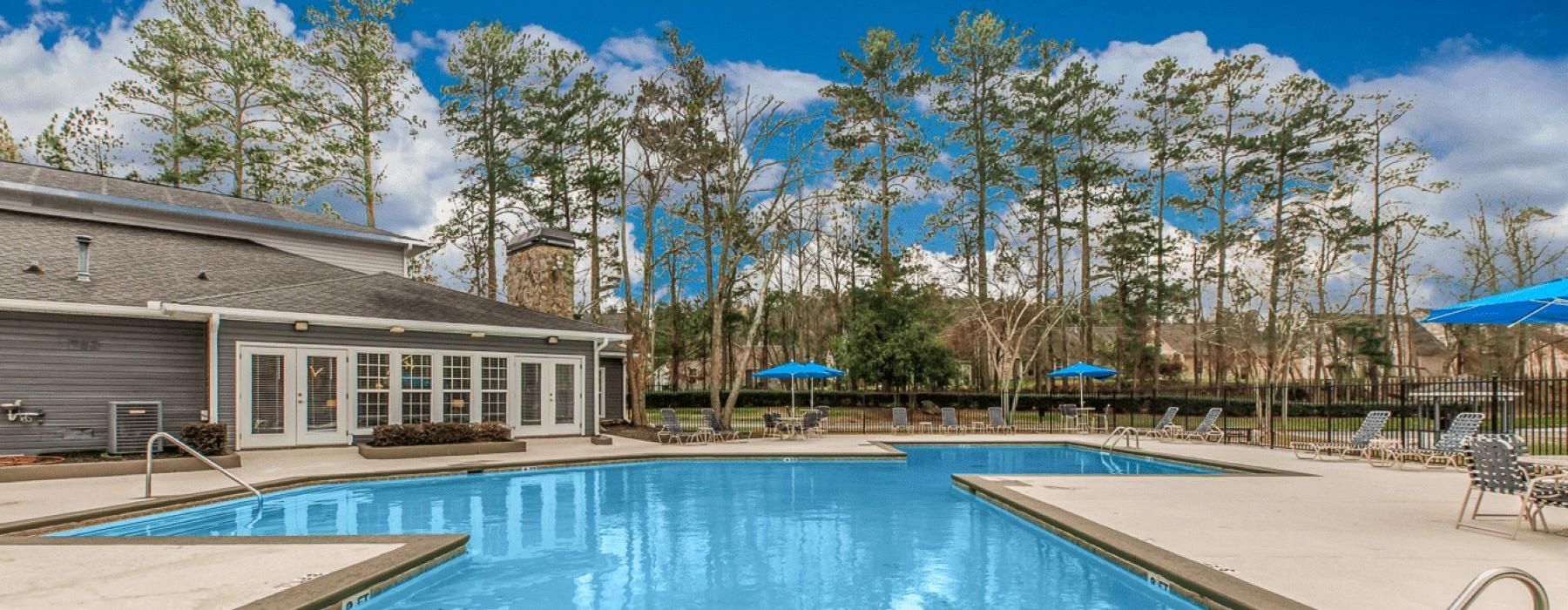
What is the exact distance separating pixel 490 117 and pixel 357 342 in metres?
16.2

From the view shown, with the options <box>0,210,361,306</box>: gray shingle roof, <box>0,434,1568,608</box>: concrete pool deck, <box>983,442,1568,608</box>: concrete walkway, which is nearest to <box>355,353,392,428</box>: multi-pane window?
<box>0,434,1568,608</box>: concrete pool deck

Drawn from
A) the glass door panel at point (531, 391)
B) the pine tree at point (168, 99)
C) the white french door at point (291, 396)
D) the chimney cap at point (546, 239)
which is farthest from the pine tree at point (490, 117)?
the white french door at point (291, 396)

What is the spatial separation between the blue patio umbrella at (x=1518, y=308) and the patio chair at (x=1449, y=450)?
621cm

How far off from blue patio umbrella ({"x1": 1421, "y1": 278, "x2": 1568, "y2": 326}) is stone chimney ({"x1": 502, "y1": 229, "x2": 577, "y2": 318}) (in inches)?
635

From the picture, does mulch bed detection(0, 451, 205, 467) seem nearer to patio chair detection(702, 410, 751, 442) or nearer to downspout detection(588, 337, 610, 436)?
downspout detection(588, 337, 610, 436)

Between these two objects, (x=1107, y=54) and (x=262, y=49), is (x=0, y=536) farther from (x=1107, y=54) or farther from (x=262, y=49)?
(x=1107, y=54)

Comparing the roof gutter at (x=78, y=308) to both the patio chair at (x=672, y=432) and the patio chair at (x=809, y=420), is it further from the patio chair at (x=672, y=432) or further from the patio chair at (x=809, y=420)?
the patio chair at (x=809, y=420)

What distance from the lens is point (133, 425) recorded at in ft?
38.0

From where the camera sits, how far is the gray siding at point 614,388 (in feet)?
75.3

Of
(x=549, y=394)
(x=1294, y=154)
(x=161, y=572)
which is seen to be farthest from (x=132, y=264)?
(x=1294, y=154)

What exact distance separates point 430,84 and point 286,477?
21196 millimetres

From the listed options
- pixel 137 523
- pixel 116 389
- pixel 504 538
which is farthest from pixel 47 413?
pixel 504 538

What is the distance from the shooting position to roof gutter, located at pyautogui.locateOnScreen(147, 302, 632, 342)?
38.4 feet

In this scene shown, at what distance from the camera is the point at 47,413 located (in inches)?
439
